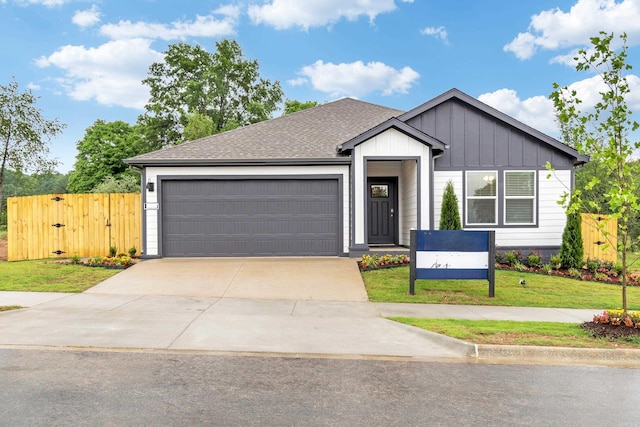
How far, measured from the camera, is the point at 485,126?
13.1m

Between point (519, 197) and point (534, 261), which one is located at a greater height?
point (519, 197)

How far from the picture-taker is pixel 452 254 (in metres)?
8.70

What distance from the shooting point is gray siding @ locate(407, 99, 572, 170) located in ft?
43.0

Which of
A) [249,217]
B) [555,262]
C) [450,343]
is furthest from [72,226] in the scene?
[555,262]

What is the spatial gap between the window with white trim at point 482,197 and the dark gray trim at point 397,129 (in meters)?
1.71

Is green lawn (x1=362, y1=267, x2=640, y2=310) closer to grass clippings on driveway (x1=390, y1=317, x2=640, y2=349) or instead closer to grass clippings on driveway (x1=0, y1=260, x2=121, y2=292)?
Result: grass clippings on driveway (x1=390, y1=317, x2=640, y2=349)

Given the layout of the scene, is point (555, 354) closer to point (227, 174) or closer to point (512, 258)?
point (512, 258)

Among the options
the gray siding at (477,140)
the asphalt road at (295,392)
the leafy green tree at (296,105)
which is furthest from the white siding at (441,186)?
the leafy green tree at (296,105)

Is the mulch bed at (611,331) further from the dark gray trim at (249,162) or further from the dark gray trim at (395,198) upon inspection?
the dark gray trim at (395,198)

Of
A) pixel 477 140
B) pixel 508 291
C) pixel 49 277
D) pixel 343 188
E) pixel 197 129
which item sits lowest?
pixel 508 291

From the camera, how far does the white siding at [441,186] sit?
1295cm

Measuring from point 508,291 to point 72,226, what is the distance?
13.0 metres

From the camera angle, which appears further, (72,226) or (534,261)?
(72,226)

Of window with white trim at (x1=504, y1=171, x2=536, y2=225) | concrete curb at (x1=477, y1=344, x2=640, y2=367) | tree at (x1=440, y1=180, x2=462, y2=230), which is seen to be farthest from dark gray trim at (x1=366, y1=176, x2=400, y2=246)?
concrete curb at (x1=477, y1=344, x2=640, y2=367)
